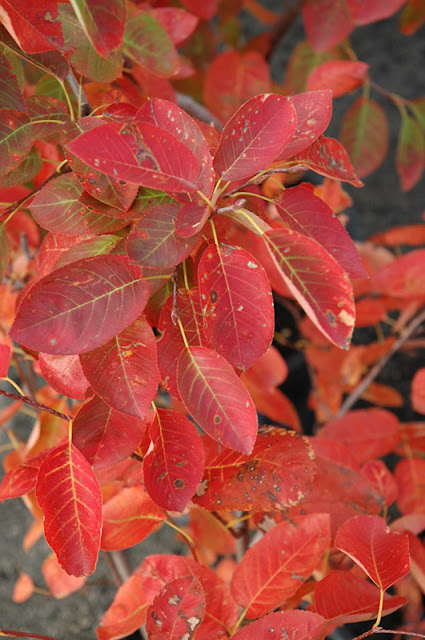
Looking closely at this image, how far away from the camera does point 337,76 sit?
2.43 feet

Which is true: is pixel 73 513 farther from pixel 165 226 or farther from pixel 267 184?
pixel 267 184

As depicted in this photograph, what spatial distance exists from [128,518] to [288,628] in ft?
A: 0.61

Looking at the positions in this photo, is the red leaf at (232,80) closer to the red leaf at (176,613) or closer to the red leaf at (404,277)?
the red leaf at (404,277)

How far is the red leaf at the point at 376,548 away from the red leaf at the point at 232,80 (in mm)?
764

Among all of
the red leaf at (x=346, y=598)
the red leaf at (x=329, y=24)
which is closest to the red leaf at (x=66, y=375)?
the red leaf at (x=346, y=598)

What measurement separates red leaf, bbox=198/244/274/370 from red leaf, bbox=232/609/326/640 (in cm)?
18

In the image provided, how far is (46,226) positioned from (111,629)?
1.14ft

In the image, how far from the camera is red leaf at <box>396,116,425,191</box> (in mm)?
1018

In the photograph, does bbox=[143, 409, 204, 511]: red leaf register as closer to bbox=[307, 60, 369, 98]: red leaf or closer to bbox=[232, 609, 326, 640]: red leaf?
bbox=[232, 609, 326, 640]: red leaf

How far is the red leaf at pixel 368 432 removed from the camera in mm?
857

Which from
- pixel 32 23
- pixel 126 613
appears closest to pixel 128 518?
pixel 126 613

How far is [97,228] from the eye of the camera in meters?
0.42

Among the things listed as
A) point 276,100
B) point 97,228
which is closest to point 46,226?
point 97,228

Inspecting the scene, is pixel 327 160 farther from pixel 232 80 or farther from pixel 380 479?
pixel 232 80
